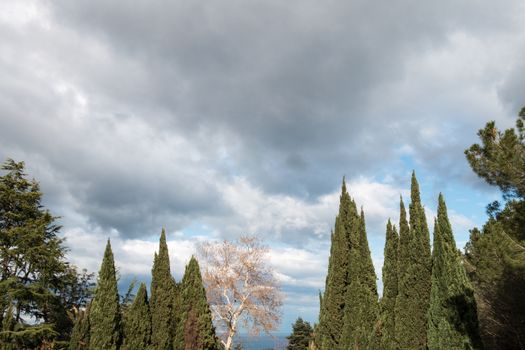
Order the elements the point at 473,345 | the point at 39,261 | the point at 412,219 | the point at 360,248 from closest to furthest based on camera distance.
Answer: the point at 473,345
the point at 412,219
the point at 360,248
the point at 39,261

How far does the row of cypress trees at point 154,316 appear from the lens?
806 inches

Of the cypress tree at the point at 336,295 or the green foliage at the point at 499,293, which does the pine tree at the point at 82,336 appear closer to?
the cypress tree at the point at 336,295

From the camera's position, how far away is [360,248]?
73.9 feet

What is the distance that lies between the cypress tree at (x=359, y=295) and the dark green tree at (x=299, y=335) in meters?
23.6

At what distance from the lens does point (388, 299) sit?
67.8ft

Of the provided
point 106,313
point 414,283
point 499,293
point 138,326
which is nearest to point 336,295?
point 414,283

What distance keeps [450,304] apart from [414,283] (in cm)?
290

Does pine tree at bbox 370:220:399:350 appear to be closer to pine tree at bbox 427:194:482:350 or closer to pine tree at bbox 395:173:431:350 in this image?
pine tree at bbox 395:173:431:350

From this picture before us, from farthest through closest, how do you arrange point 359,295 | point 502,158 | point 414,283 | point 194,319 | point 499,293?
point 499,293
point 194,319
point 359,295
point 414,283
point 502,158

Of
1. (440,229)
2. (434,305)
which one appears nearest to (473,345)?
(434,305)

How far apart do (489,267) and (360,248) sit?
7.94 m

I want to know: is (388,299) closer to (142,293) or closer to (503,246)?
(503,246)

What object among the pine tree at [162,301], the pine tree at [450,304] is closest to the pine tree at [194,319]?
the pine tree at [162,301]

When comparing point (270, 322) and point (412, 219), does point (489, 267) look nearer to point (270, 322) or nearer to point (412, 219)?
point (412, 219)
